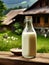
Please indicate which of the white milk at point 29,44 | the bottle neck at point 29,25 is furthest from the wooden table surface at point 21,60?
the bottle neck at point 29,25

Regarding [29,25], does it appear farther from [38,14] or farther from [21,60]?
[38,14]

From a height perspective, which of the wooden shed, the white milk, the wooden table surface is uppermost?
the wooden shed

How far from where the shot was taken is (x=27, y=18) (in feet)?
3.97

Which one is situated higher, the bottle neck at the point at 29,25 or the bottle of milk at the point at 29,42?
the bottle neck at the point at 29,25

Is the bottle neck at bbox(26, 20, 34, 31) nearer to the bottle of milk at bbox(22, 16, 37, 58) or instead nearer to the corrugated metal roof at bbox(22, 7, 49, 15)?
the bottle of milk at bbox(22, 16, 37, 58)

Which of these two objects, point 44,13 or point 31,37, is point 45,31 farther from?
point 31,37

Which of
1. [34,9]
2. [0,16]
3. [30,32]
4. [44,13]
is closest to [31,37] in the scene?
[30,32]

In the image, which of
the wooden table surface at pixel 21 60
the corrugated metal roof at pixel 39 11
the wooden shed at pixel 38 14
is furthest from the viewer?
the wooden shed at pixel 38 14

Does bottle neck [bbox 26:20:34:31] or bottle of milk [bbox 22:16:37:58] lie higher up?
bottle neck [bbox 26:20:34:31]

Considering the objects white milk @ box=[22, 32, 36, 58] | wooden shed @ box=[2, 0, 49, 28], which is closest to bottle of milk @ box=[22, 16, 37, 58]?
white milk @ box=[22, 32, 36, 58]

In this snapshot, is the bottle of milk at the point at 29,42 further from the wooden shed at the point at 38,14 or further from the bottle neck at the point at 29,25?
the wooden shed at the point at 38,14

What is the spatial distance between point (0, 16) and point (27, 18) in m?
7.96

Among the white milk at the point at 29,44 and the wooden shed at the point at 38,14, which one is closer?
the white milk at the point at 29,44

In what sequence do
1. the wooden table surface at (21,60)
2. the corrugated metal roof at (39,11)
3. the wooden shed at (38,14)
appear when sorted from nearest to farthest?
the wooden table surface at (21,60), the corrugated metal roof at (39,11), the wooden shed at (38,14)
